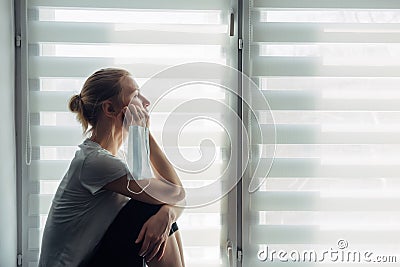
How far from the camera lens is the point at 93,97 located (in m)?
1.66

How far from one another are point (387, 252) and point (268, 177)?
52 centimetres

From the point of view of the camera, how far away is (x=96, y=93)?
65.2 inches

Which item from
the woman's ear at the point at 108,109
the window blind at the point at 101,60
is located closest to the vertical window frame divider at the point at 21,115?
the window blind at the point at 101,60

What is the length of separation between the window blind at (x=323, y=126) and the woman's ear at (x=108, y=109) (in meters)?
0.51

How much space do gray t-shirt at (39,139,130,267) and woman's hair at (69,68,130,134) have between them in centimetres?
12

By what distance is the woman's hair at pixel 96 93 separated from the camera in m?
1.66

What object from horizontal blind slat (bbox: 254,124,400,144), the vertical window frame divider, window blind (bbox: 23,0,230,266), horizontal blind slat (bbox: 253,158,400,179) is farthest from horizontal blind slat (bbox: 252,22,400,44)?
the vertical window frame divider

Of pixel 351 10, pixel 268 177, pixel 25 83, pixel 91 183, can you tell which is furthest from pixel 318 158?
pixel 25 83

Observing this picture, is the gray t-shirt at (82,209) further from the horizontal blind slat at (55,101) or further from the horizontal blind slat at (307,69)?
the horizontal blind slat at (307,69)

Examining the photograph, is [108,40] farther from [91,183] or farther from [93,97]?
[91,183]

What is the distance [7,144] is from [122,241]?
0.53 metres

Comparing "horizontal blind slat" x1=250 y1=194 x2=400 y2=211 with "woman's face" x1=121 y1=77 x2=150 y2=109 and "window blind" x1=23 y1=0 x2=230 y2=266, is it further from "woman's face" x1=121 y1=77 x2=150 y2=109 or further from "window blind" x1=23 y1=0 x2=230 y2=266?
"woman's face" x1=121 y1=77 x2=150 y2=109
